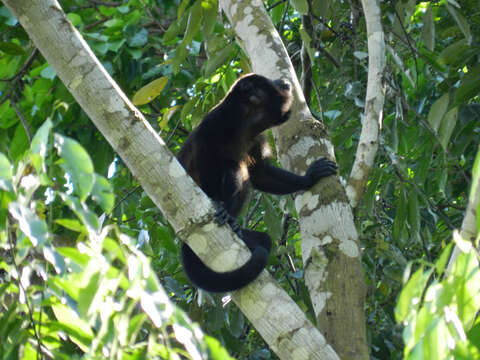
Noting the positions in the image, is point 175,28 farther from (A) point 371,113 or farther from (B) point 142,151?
(B) point 142,151

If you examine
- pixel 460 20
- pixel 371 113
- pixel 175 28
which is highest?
pixel 175 28

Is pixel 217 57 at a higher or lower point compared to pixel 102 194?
lower

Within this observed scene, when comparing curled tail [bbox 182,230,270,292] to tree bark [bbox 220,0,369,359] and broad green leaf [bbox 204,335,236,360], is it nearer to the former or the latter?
tree bark [bbox 220,0,369,359]

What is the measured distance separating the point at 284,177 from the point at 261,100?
18.2 inches

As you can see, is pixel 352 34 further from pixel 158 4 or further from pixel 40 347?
pixel 40 347

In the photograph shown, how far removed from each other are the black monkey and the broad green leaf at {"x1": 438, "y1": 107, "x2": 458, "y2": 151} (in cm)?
69

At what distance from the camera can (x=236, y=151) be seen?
3.51m

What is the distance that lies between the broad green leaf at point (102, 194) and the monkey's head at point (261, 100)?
6.05 ft

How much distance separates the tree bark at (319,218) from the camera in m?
2.17

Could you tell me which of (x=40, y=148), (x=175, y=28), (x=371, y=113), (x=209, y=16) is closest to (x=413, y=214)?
(x=371, y=113)

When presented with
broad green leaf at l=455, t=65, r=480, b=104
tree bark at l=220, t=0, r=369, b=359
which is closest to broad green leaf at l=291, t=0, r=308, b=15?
tree bark at l=220, t=0, r=369, b=359

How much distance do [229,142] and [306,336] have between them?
5.89ft

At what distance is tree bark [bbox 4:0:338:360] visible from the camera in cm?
196

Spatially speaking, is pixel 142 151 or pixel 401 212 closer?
pixel 142 151
